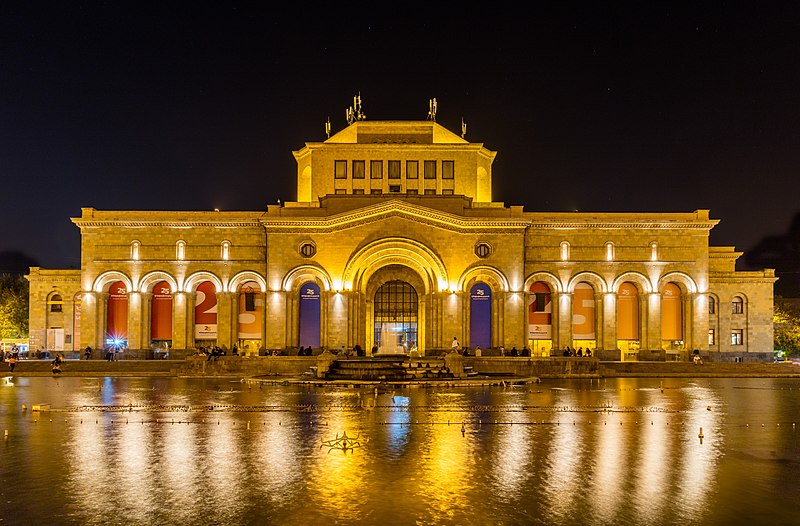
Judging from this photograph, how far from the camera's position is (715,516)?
34.1 ft

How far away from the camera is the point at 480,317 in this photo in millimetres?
47188

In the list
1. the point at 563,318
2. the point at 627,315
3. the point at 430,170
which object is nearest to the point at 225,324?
the point at 430,170

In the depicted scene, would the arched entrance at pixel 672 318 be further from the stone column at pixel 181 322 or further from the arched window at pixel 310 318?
the stone column at pixel 181 322

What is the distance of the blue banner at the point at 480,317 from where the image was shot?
46.9m

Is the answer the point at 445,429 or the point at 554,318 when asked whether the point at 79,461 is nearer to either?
the point at 445,429

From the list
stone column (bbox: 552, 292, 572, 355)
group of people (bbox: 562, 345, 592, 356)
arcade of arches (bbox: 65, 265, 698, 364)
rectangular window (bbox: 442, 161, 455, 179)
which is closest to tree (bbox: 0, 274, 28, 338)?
arcade of arches (bbox: 65, 265, 698, 364)

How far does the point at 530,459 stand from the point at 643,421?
722 cm

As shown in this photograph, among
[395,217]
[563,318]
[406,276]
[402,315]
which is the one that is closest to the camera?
[395,217]

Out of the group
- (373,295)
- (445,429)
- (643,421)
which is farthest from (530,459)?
(373,295)

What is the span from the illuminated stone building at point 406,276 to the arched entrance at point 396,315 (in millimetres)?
99

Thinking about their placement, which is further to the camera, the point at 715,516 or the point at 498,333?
the point at 498,333

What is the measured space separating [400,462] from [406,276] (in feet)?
118

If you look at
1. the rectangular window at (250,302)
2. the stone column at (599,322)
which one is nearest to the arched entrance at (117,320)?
the rectangular window at (250,302)

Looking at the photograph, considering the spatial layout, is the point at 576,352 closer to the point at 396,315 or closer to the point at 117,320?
the point at 396,315
